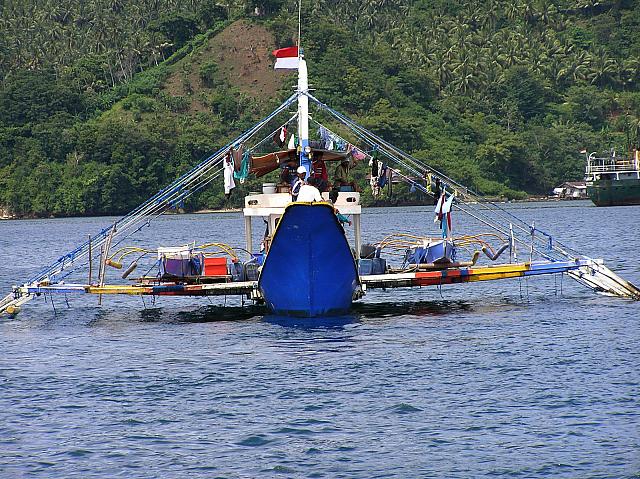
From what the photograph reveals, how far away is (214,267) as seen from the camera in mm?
38219

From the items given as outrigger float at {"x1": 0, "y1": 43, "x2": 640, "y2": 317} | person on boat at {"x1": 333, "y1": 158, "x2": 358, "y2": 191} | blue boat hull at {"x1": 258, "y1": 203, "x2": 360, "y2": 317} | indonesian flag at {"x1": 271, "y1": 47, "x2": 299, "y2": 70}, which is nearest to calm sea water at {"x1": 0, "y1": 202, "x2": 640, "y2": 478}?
blue boat hull at {"x1": 258, "y1": 203, "x2": 360, "y2": 317}

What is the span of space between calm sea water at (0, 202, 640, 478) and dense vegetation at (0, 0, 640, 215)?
375ft

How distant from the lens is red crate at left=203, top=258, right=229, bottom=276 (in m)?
38.1

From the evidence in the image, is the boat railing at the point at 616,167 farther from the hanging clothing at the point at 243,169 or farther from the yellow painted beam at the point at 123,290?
the yellow painted beam at the point at 123,290

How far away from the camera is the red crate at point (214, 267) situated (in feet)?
125

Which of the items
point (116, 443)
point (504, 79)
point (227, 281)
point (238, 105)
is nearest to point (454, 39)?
point (504, 79)

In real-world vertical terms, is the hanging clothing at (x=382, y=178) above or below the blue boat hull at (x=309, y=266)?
above

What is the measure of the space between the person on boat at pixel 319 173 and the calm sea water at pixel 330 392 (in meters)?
4.09

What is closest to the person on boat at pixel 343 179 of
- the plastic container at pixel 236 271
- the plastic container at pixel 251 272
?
the plastic container at pixel 251 272

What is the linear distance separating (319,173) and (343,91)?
13277 cm

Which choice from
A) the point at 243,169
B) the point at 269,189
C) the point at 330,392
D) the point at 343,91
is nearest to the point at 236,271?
the point at 269,189

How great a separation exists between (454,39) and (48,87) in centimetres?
6016

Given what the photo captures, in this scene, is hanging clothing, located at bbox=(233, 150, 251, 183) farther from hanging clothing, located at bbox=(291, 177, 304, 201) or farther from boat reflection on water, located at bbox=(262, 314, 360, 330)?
boat reflection on water, located at bbox=(262, 314, 360, 330)

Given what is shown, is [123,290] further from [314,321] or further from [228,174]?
[314,321]
